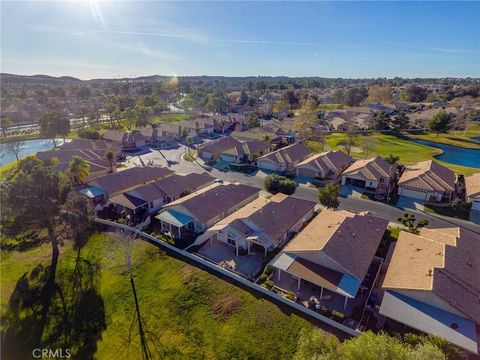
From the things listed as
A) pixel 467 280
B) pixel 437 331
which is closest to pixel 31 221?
pixel 437 331

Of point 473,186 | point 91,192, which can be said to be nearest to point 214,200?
point 91,192

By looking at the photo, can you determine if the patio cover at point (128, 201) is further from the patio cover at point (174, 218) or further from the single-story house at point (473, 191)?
the single-story house at point (473, 191)

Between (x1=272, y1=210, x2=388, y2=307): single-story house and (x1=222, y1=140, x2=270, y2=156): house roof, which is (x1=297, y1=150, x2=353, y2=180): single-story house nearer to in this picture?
(x1=222, y1=140, x2=270, y2=156): house roof

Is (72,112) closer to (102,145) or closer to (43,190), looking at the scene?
(102,145)

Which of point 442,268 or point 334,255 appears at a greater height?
point 442,268

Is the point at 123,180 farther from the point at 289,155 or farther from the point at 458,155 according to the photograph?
the point at 458,155

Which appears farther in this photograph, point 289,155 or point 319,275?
point 289,155
